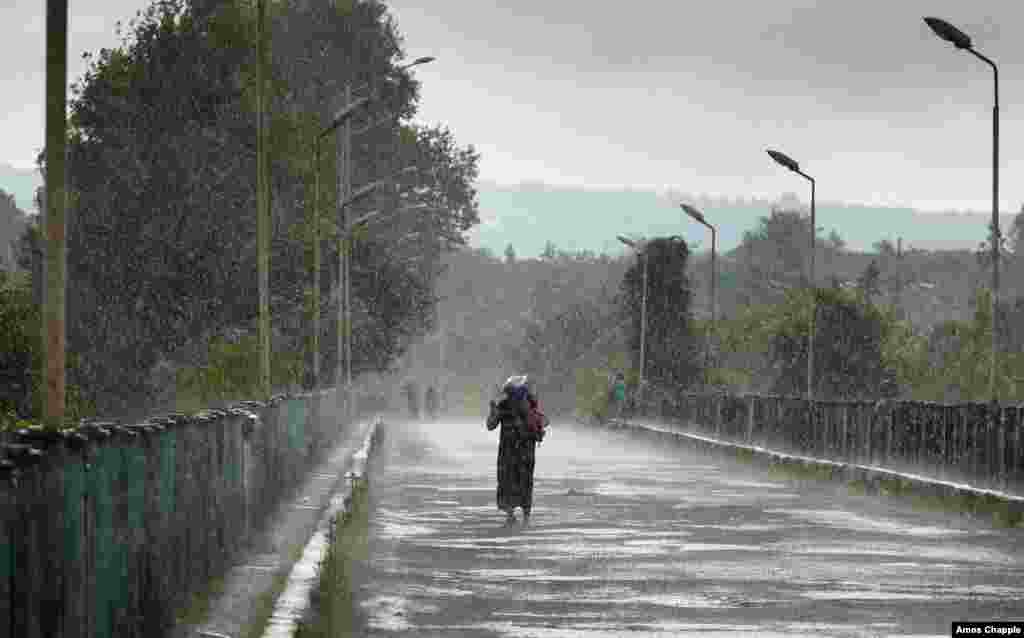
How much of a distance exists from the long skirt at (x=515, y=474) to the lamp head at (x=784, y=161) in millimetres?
22625

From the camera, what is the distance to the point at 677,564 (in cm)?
1780

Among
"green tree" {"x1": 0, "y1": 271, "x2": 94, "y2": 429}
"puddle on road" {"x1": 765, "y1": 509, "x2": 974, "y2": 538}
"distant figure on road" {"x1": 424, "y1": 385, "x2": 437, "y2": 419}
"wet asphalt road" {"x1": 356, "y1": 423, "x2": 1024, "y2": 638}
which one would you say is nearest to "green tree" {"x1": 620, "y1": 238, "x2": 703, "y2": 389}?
"distant figure on road" {"x1": 424, "y1": 385, "x2": 437, "y2": 419}

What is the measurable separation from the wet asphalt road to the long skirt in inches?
12.6

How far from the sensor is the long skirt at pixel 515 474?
23.3 m

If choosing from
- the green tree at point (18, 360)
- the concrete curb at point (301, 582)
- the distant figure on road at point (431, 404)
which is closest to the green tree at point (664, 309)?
the distant figure on road at point (431, 404)

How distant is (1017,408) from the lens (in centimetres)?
2378

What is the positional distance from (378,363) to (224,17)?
16265mm

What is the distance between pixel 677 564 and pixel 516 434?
22.0ft

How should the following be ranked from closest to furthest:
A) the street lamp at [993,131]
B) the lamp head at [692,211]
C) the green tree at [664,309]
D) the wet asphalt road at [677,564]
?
the wet asphalt road at [677,564]
the street lamp at [993,131]
the lamp head at [692,211]
the green tree at [664,309]

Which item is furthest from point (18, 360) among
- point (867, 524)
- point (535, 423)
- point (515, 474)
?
point (867, 524)

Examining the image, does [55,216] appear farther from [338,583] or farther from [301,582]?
[338,583]

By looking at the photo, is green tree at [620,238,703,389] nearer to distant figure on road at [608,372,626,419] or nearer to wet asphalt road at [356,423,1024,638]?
distant figure on road at [608,372,626,419]

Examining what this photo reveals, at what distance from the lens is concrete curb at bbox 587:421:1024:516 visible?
2433cm

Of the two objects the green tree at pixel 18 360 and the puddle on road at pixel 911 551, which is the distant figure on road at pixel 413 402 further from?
the puddle on road at pixel 911 551
